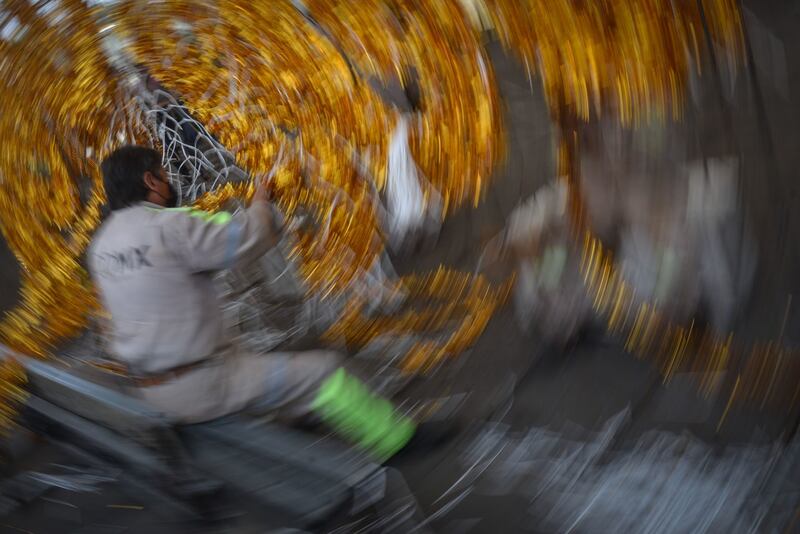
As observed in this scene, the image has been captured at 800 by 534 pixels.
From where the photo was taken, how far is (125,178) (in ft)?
6.93

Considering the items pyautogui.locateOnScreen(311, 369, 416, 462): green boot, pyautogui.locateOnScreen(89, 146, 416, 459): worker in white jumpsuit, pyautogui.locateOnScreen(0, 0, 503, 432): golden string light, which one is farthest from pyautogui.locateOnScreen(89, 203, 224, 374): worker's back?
pyautogui.locateOnScreen(0, 0, 503, 432): golden string light

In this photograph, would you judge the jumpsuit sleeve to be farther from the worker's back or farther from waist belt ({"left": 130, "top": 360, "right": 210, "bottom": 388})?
waist belt ({"left": 130, "top": 360, "right": 210, "bottom": 388})

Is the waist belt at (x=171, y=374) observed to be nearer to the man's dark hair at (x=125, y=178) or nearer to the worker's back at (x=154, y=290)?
the worker's back at (x=154, y=290)

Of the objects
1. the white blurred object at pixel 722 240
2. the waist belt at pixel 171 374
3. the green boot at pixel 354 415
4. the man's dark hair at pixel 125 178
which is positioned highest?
the man's dark hair at pixel 125 178

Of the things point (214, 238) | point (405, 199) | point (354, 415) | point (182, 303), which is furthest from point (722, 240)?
point (405, 199)

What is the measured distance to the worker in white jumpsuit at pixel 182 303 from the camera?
205 cm

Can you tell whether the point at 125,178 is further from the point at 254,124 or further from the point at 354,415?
the point at 254,124

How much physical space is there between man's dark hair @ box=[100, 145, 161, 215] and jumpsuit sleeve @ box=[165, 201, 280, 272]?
16cm

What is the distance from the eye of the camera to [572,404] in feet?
7.64

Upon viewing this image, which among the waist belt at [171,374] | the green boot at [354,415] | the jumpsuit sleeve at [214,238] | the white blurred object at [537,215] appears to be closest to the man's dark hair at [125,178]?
the jumpsuit sleeve at [214,238]

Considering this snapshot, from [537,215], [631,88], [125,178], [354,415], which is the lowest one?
[354,415]

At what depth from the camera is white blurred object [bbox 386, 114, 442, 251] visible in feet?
11.1

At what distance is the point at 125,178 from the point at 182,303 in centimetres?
45

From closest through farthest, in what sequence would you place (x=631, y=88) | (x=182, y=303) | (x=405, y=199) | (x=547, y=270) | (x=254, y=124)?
(x=182, y=303) < (x=631, y=88) < (x=547, y=270) < (x=405, y=199) < (x=254, y=124)
